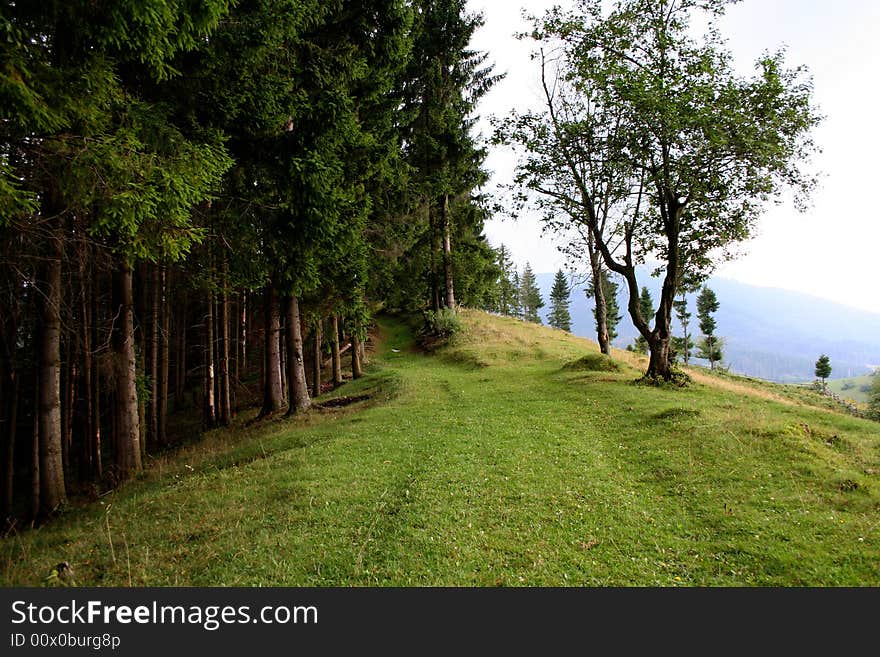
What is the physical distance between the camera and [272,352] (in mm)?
14352

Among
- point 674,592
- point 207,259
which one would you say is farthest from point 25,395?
point 674,592

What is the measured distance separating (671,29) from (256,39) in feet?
46.6

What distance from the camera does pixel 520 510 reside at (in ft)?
20.8

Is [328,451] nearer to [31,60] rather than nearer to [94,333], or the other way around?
[31,60]

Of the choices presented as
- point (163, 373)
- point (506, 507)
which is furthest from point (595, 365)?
point (163, 373)

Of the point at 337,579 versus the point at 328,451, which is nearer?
the point at 337,579

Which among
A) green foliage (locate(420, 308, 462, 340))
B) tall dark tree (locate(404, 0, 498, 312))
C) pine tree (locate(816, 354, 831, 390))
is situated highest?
tall dark tree (locate(404, 0, 498, 312))

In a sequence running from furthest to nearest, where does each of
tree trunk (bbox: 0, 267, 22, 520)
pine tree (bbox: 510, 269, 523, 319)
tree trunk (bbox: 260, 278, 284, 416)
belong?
pine tree (bbox: 510, 269, 523, 319), tree trunk (bbox: 260, 278, 284, 416), tree trunk (bbox: 0, 267, 22, 520)

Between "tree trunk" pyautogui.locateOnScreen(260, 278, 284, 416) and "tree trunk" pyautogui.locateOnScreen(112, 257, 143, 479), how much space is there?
4.18m

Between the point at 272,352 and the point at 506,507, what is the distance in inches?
411

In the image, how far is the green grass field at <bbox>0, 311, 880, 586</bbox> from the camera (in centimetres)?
484

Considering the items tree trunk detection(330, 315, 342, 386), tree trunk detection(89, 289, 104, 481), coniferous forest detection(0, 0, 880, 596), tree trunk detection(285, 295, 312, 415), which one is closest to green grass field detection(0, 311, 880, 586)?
coniferous forest detection(0, 0, 880, 596)

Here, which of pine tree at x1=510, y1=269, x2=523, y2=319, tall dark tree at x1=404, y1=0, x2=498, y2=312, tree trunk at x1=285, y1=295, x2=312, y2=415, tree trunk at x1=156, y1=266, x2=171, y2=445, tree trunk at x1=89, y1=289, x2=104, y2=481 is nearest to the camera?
tree trunk at x1=285, y1=295, x2=312, y2=415

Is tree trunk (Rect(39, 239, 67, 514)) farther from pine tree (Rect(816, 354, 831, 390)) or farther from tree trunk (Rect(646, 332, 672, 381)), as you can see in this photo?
pine tree (Rect(816, 354, 831, 390))
